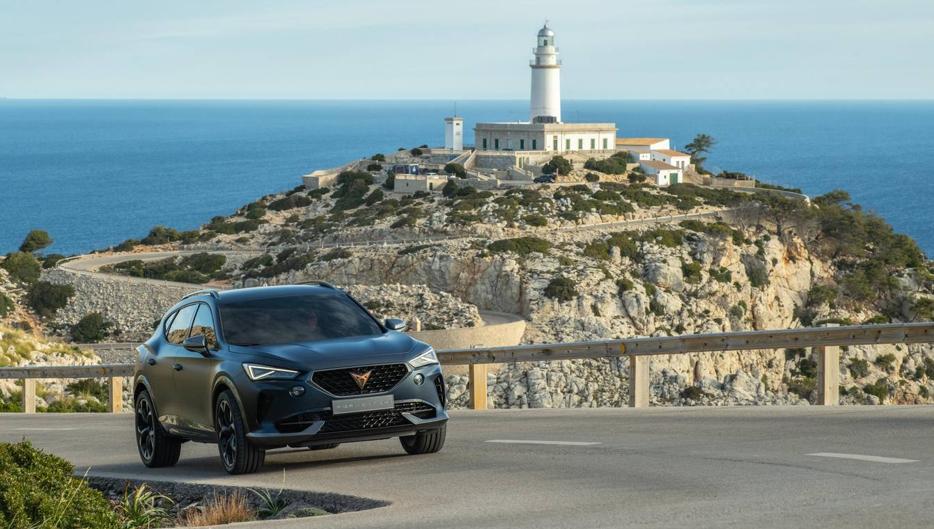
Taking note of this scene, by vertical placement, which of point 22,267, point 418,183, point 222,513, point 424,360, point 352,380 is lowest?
point 22,267

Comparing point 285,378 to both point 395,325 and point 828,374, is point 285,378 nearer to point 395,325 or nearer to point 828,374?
point 395,325

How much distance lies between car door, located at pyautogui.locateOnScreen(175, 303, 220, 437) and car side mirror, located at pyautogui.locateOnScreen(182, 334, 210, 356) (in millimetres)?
29

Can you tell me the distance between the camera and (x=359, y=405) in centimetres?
1141

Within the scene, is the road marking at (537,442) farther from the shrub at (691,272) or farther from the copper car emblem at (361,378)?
the shrub at (691,272)

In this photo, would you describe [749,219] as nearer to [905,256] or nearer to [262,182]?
[905,256]

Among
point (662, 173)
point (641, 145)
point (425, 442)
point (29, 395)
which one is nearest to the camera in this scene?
point (425, 442)

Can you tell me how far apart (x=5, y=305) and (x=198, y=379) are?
5785cm

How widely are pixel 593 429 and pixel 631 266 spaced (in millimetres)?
57159

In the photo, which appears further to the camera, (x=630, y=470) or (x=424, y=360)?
(x=424, y=360)

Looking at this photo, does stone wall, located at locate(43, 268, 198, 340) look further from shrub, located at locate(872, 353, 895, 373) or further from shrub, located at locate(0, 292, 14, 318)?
shrub, located at locate(872, 353, 895, 373)

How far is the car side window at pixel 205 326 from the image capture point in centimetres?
1241

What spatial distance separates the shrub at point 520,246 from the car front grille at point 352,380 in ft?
190

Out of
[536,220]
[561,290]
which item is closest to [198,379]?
[561,290]

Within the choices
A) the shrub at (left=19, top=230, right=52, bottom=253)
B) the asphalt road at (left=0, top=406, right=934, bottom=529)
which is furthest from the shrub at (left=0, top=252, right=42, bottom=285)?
the asphalt road at (left=0, top=406, right=934, bottom=529)
